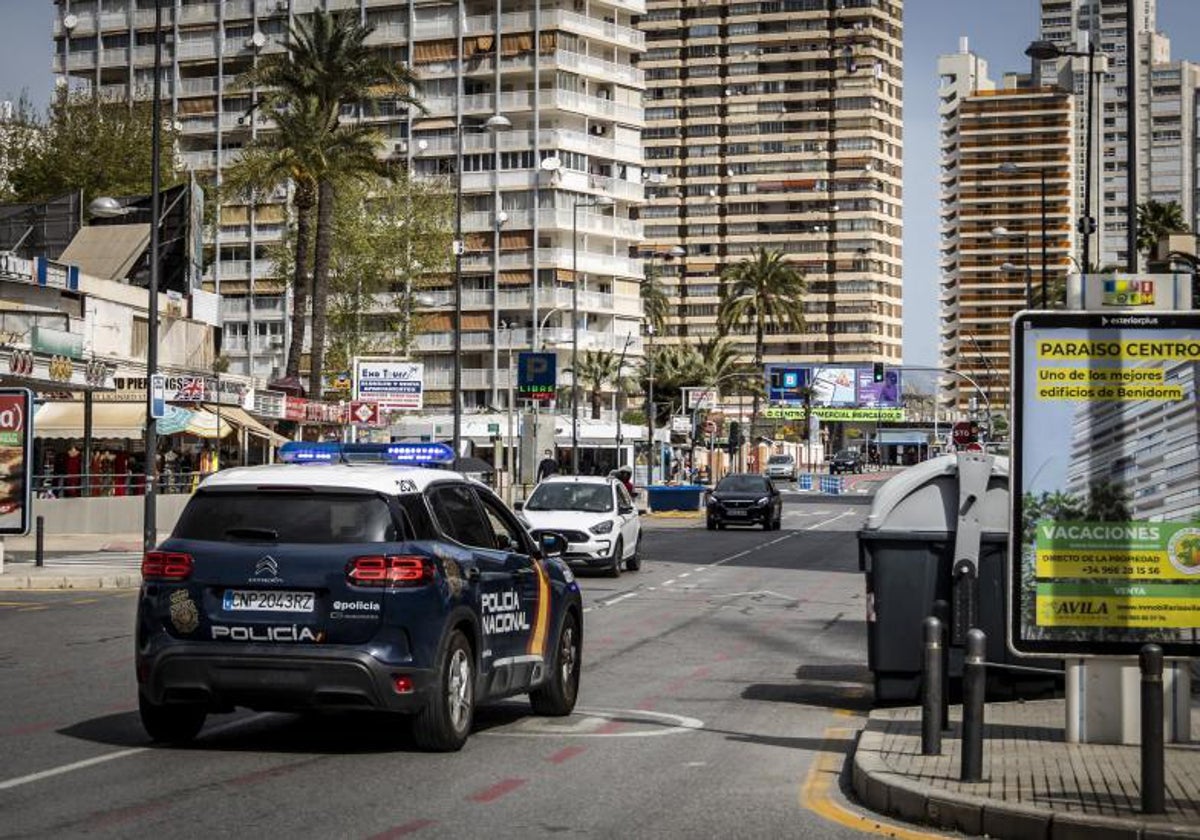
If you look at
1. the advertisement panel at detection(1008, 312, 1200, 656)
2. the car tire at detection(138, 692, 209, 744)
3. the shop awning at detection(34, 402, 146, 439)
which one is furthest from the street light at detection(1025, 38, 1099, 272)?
the shop awning at detection(34, 402, 146, 439)

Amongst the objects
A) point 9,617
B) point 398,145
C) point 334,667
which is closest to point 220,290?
point 398,145

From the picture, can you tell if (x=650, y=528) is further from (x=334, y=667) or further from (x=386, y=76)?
(x=334, y=667)

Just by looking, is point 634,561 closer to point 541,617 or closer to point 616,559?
point 616,559

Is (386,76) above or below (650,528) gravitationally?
above

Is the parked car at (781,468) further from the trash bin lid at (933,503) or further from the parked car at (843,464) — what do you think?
the trash bin lid at (933,503)

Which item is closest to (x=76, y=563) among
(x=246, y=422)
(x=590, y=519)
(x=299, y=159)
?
(x=590, y=519)

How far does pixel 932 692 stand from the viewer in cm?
1048

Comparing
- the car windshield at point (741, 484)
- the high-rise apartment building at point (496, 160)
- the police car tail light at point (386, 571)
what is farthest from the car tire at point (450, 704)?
the high-rise apartment building at point (496, 160)

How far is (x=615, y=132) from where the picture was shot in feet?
370

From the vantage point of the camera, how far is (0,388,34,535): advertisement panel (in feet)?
92.7

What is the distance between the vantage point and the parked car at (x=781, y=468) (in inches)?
4707

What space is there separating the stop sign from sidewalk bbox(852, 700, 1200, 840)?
1366 inches

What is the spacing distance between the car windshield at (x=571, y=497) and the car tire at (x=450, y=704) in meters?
20.5

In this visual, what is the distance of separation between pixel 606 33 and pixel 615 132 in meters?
6.01
